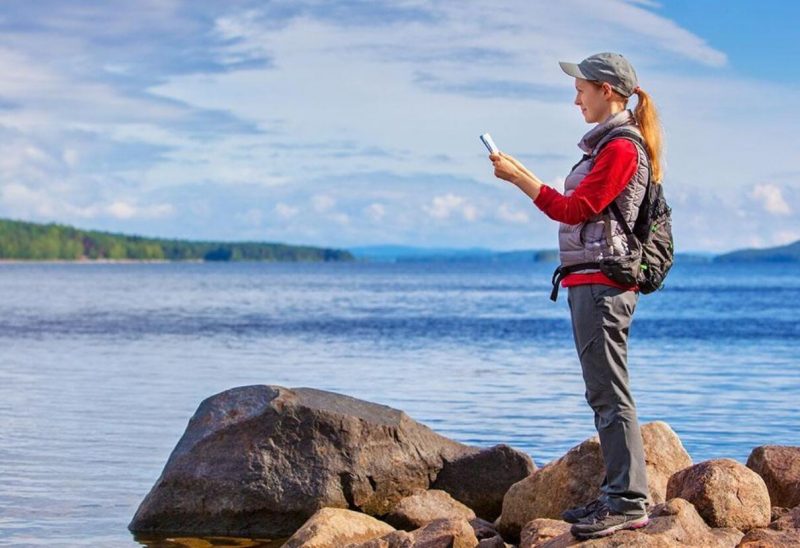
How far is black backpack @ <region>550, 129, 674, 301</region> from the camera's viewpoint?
7547 millimetres

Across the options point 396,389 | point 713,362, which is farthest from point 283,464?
point 713,362

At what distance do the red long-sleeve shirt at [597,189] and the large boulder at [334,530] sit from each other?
341cm

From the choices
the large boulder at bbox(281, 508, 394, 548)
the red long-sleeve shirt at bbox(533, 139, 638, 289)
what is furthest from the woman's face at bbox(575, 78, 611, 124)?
the large boulder at bbox(281, 508, 394, 548)

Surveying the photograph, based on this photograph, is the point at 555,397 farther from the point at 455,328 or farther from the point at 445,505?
the point at 455,328

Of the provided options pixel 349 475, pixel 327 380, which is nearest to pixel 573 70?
pixel 349 475

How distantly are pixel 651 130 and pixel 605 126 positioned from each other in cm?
29

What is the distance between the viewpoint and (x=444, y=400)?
70.7 ft

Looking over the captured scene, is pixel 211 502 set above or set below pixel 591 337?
below

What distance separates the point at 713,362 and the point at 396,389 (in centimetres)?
1087

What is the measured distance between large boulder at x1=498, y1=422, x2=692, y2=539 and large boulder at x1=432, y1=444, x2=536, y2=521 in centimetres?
129

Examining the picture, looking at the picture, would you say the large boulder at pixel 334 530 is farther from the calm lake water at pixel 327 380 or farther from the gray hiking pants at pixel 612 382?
the gray hiking pants at pixel 612 382

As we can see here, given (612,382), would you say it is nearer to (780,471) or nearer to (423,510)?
(780,471)

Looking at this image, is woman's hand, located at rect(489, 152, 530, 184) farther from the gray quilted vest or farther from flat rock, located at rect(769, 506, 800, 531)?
flat rock, located at rect(769, 506, 800, 531)

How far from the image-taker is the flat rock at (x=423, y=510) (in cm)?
1080
